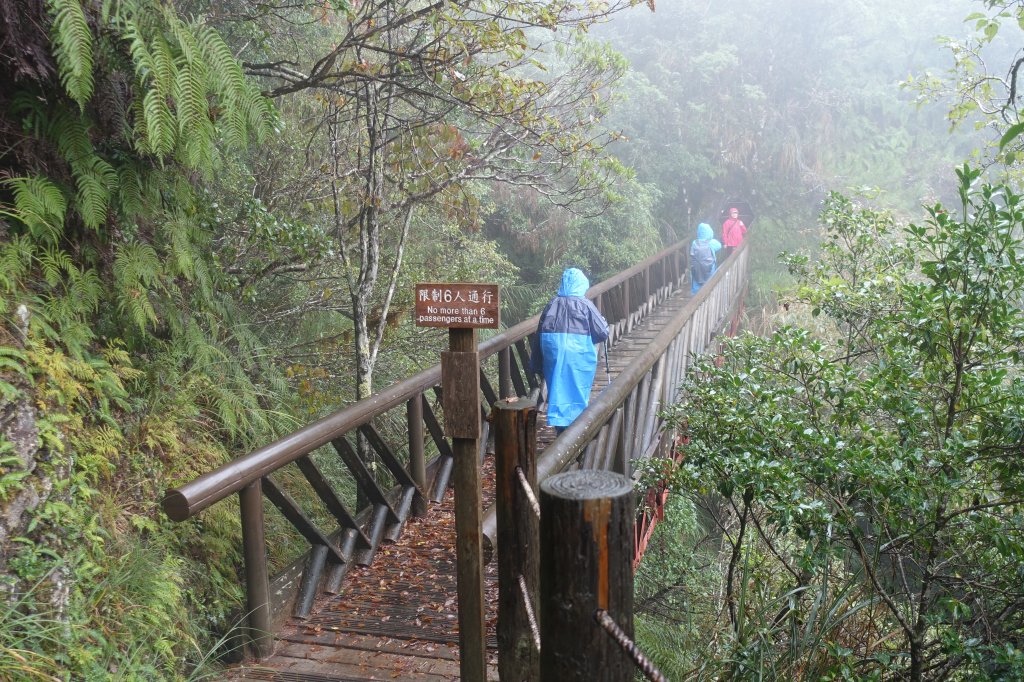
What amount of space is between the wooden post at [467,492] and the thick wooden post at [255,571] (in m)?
1.17

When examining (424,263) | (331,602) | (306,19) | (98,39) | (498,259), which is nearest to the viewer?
(98,39)

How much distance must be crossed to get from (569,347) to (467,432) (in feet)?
10.4

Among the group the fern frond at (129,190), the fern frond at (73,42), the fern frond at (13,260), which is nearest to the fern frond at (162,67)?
the fern frond at (73,42)

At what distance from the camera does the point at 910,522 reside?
9.71 ft

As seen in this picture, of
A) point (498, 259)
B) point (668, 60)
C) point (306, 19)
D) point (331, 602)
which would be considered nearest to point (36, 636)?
point (331, 602)

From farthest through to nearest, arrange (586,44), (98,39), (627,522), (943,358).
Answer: (586,44)
(98,39)
(943,358)
(627,522)

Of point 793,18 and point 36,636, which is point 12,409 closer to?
point 36,636

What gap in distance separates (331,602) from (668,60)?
23461mm

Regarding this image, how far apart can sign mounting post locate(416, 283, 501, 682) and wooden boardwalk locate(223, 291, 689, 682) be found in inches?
18.4

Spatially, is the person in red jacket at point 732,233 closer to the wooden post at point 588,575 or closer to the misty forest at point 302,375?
the misty forest at point 302,375

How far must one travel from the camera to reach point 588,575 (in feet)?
4.70

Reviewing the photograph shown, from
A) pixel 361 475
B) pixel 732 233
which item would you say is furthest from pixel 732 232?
pixel 361 475

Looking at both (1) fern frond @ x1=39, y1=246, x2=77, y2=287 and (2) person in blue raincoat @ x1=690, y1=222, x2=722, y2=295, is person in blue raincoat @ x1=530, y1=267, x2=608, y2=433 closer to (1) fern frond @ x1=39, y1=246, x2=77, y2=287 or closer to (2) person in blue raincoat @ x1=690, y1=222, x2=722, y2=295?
(1) fern frond @ x1=39, y1=246, x2=77, y2=287

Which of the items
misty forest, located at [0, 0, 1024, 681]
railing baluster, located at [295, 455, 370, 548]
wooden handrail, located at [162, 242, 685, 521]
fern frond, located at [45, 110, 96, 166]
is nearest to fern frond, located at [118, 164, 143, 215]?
misty forest, located at [0, 0, 1024, 681]
